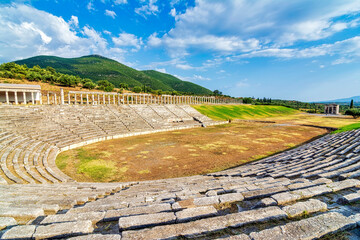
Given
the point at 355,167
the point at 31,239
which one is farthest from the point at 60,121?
the point at 355,167

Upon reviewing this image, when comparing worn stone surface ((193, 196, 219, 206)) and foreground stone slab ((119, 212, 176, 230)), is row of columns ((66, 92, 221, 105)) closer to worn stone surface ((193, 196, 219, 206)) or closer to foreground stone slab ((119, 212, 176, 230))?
foreground stone slab ((119, 212, 176, 230))

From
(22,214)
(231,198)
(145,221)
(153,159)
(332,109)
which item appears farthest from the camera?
(332,109)

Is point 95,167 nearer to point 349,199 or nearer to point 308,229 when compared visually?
point 308,229

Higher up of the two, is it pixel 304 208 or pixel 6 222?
pixel 304 208

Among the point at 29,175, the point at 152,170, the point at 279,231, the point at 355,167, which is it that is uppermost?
the point at 279,231

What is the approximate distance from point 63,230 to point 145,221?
1.54 metres

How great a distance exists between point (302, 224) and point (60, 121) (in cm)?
Result: 2855

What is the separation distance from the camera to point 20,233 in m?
3.05

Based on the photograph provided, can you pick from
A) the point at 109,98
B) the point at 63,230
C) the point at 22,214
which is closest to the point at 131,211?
the point at 63,230

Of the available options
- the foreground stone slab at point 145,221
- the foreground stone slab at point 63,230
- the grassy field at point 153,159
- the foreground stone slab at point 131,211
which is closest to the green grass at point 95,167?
the grassy field at point 153,159

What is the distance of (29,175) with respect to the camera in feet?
33.2

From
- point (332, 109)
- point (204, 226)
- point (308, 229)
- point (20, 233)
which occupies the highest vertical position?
point (332, 109)

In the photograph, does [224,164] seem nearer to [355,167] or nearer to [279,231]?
[355,167]

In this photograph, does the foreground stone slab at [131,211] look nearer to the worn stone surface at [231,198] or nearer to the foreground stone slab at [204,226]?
the foreground stone slab at [204,226]
